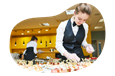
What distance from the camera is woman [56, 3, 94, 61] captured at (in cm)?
95

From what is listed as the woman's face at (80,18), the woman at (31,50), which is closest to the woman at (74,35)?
the woman's face at (80,18)

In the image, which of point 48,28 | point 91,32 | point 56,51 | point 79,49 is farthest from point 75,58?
point 48,28

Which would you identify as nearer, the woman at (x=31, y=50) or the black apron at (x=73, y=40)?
the black apron at (x=73, y=40)

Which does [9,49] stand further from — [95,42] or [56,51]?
[95,42]

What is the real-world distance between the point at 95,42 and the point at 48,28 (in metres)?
0.53

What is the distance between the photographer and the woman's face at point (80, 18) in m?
0.94

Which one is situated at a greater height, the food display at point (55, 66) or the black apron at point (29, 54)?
the black apron at point (29, 54)

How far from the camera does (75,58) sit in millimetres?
981

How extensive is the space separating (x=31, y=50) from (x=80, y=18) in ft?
2.08

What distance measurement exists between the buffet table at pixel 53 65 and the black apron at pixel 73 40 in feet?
0.24

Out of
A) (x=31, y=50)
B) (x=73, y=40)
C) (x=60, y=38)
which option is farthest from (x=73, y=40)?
(x=31, y=50)

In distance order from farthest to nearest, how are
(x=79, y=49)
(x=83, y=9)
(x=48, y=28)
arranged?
1. (x=48, y=28)
2. (x=79, y=49)
3. (x=83, y=9)

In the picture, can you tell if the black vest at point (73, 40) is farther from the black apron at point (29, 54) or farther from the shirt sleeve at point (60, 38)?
the black apron at point (29, 54)

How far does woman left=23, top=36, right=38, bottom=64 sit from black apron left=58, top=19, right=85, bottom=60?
323 millimetres
